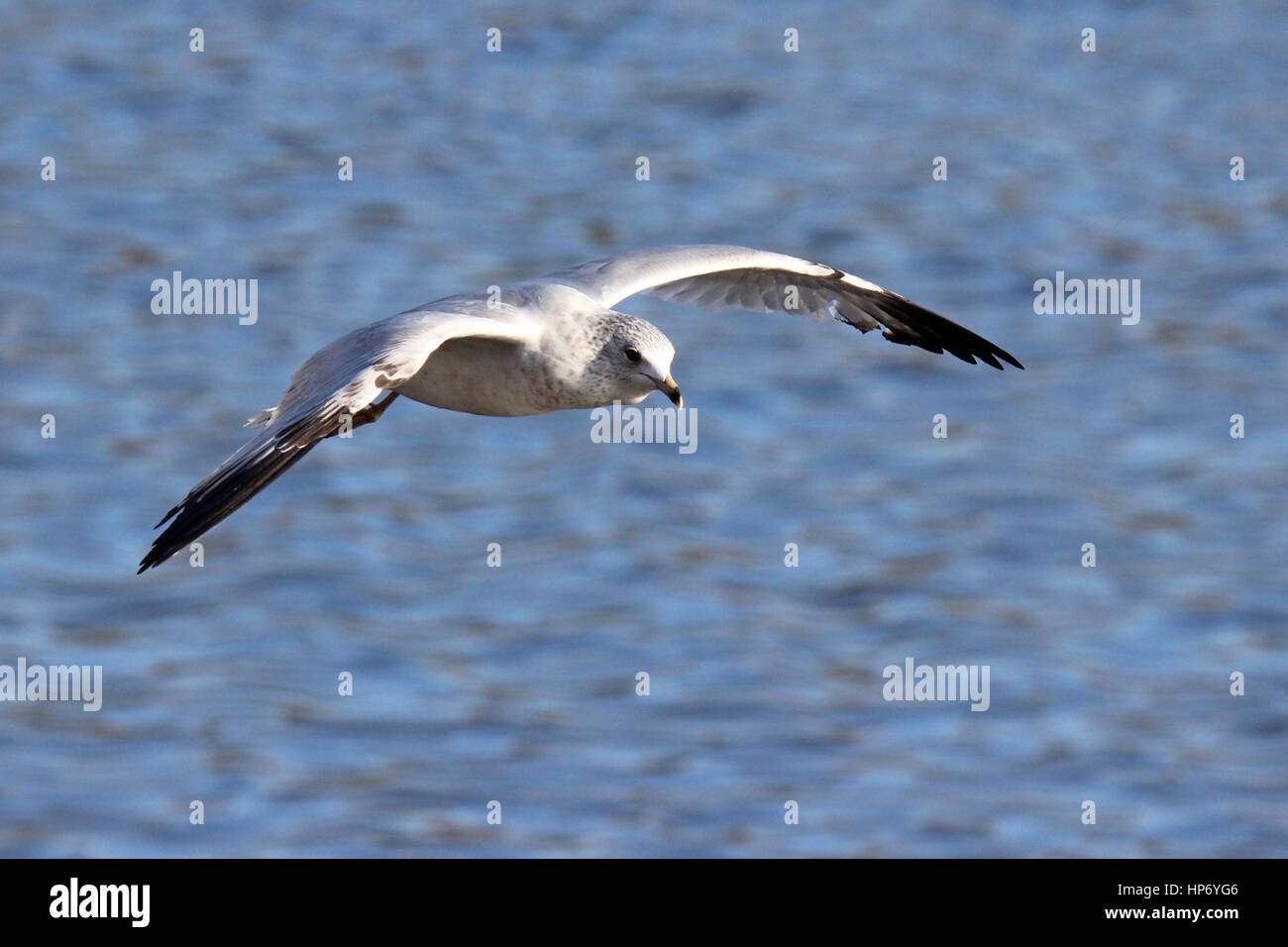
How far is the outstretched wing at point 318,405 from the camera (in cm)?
1049

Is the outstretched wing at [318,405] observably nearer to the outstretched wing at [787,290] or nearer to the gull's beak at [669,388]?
the gull's beak at [669,388]

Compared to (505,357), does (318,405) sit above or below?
below
